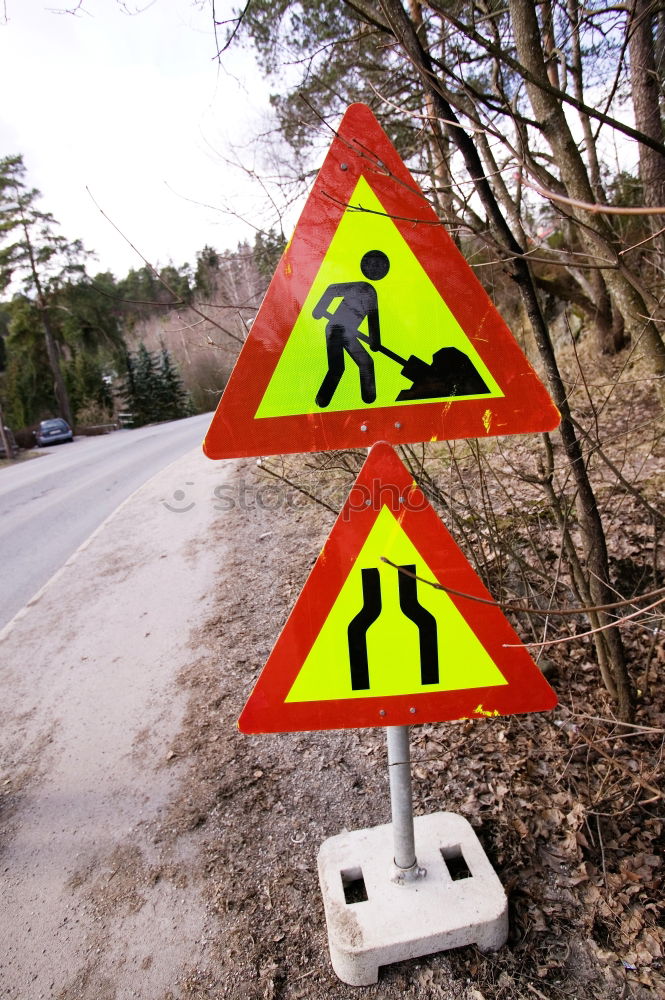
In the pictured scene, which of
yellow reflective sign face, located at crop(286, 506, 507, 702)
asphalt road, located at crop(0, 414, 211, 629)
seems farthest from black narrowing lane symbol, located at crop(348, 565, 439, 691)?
asphalt road, located at crop(0, 414, 211, 629)

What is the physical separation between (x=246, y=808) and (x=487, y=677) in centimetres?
154

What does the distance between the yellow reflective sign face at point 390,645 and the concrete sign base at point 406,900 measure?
0.84 meters

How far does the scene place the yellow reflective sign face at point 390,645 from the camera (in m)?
1.49

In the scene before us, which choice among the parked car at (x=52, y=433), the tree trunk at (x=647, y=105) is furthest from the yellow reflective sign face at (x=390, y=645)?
the parked car at (x=52, y=433)

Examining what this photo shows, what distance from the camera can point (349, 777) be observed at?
2.62 metres

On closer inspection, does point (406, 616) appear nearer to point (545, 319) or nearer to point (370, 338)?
point (370, 338)

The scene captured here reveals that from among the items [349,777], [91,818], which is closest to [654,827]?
[349,777]

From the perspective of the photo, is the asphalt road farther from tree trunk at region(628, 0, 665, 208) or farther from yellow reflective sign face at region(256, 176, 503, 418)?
tree trunk at region(628, 0, 665, 208)

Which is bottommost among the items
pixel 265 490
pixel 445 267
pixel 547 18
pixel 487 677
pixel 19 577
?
pixel 19 577

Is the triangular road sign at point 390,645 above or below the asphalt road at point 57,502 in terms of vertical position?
above

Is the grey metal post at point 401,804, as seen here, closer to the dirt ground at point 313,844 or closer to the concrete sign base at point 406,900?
the concrete sign base at point 406,900

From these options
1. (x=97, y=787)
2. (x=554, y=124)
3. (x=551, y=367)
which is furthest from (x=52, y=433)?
(x=551, y=367)

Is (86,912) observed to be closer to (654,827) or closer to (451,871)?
(451,871)

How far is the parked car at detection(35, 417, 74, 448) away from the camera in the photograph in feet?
96.2
